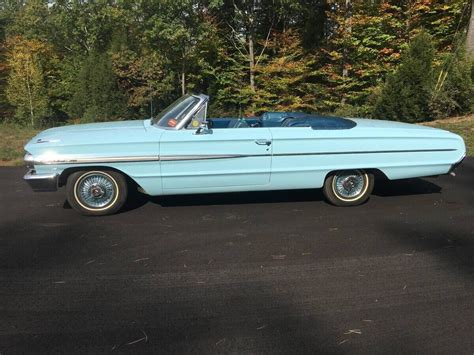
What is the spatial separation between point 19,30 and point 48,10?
3976mm

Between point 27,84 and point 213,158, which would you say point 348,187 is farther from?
point 27,84

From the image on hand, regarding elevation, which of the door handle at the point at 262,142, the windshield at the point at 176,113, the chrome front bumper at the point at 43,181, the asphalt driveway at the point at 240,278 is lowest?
the asphalt driveway at the point at 240,278

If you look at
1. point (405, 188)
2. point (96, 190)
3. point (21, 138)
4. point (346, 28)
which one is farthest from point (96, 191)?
point (346, 28)

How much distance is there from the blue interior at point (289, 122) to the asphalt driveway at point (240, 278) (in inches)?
39.5

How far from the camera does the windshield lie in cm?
583

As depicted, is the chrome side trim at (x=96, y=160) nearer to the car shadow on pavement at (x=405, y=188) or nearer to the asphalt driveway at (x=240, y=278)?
the asphalt driveway at (x=240, y=278)

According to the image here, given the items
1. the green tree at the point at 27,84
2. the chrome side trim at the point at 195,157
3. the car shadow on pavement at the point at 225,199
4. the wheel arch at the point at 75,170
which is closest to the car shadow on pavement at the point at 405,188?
the car shadow on pavement at the point at 225,199

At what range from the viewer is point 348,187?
612 cm

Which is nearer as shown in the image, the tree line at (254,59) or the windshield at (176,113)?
the windshield at (176,113)

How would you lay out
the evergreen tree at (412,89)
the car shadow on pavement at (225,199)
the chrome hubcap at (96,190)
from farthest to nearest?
the evergreen tree at (412,89) < the car shadow on pavement at (225,199) < the chrome hubcap at (96,190)

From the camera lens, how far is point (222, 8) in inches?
919

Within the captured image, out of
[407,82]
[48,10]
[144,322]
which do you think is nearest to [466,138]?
[407,82]

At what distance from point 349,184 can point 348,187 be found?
4 cm

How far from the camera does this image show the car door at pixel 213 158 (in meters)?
5.65
